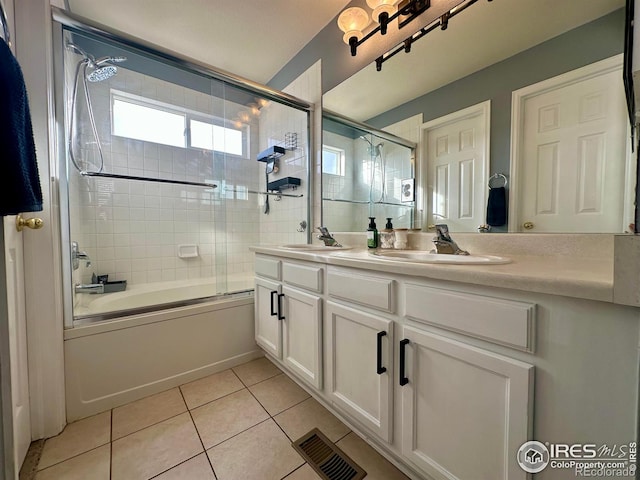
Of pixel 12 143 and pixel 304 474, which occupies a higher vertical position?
pixel 12 143

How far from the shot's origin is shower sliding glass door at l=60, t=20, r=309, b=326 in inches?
78.4

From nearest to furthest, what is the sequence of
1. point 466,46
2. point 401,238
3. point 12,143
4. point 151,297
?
point 12,143
point 466,46
point 401,238
point 151,297

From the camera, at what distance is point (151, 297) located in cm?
211

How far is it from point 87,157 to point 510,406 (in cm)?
270

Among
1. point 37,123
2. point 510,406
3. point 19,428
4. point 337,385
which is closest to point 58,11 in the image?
point 37,123

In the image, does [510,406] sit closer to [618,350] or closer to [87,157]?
[618,350]

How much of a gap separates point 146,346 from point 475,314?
1.71 meters

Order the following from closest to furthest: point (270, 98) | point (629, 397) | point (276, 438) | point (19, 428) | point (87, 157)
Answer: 1. point (629, 397)
2. point (19, 428)
3. point (276, 438)
4. point (87, 157)
5. point (270, 98)

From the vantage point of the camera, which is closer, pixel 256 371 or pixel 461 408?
pixel 461 408

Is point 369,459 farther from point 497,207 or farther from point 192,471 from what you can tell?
point 497,207

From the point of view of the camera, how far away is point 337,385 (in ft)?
3.76

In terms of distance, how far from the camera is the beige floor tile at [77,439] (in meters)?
1.10

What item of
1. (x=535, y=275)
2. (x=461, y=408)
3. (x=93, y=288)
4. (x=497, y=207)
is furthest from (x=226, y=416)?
(x=497, y=207)

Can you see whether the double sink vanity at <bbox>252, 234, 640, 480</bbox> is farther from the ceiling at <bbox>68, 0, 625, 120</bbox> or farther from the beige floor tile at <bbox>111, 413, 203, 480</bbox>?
the ceiling at <bbox>68, 0, 625, 120</bbox>
